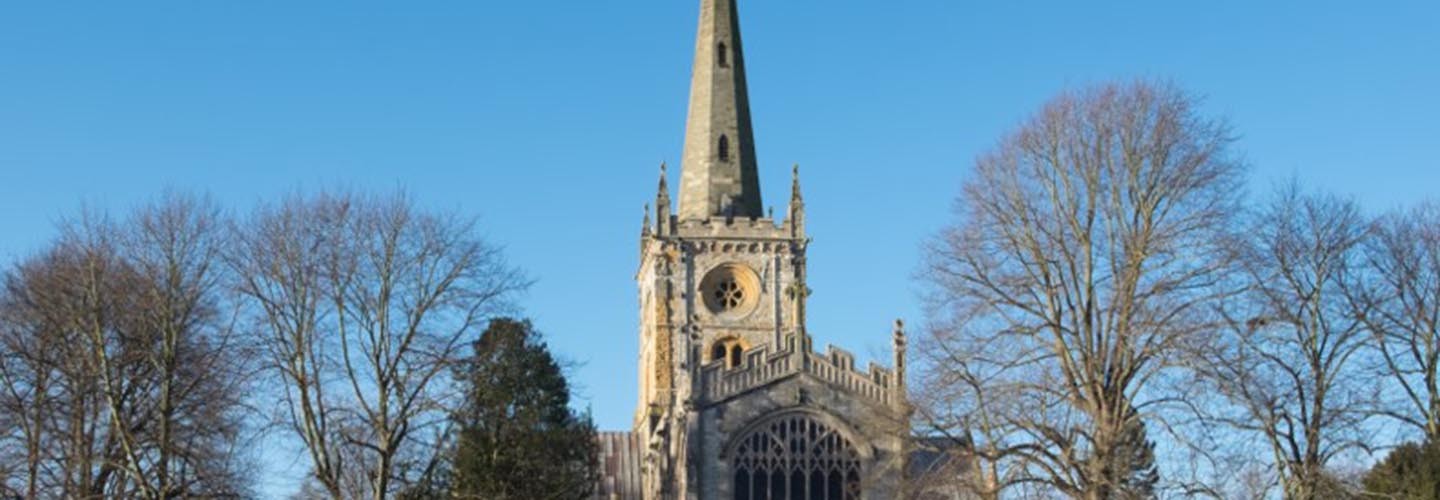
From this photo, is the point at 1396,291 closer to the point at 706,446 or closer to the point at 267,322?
the point at 267,322

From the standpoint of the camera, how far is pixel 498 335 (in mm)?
39000

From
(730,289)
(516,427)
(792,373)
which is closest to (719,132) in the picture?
(730,289)

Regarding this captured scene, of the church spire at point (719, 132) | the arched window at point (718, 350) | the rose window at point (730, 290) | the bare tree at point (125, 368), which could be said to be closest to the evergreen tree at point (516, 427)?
the bare tree at point (125, 368)

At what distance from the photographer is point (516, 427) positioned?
3928cm

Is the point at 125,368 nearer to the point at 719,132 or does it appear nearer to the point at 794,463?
the point at 794,463

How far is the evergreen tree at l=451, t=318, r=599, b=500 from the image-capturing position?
36094 mm

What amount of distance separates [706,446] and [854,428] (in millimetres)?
4597

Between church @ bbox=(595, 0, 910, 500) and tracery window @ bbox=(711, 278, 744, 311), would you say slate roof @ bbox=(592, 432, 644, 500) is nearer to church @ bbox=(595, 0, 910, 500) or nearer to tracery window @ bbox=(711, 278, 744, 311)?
church @ bbox=(595, 0, 910, 500)

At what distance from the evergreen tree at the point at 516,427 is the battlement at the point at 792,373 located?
1075 cm

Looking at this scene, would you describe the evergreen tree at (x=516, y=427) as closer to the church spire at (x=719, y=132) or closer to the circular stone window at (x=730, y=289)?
the circular stone window at (x=730, y=289)

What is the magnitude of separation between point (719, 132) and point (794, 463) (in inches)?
754

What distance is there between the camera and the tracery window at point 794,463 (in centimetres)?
5625

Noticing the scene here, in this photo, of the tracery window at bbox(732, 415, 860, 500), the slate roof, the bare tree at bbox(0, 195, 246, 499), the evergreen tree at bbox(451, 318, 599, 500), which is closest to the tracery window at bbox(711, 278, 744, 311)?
the slate roof

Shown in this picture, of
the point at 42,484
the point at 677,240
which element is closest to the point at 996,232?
the point at 42,484
